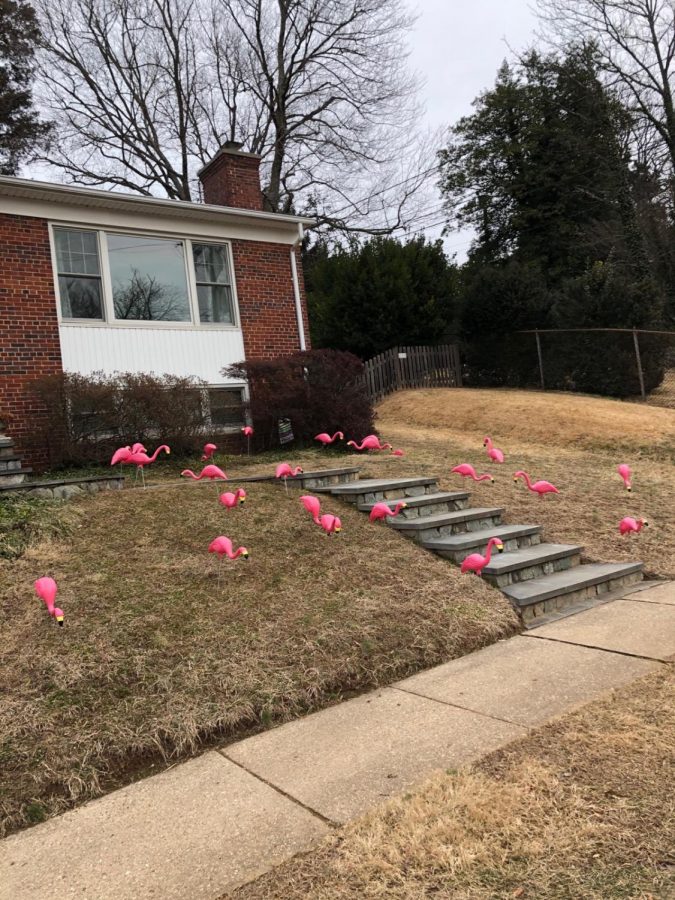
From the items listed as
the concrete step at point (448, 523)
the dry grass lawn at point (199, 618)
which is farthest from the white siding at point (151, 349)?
the concrete step at point (448, 523)

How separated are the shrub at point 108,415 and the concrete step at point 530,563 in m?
5.49

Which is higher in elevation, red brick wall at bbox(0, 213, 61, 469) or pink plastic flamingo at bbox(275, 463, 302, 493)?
red brick wall at bbox(0, 213, 61, 469)

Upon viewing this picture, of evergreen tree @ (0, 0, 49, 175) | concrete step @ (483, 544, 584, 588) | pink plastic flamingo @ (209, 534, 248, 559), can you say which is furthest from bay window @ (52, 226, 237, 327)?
evergreen tree @ (0, 0, 49, 175)

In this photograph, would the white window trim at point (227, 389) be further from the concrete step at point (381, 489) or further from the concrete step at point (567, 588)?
the concrete step at point (567, 588)

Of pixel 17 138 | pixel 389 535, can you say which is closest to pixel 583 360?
pixel 389 535

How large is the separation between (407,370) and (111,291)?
1013 cm

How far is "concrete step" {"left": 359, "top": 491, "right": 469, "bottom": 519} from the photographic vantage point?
269 inches

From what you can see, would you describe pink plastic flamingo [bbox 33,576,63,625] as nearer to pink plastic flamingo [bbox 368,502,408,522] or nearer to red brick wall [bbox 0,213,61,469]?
pink plastic flamingo [bbox 368,502,408,522]

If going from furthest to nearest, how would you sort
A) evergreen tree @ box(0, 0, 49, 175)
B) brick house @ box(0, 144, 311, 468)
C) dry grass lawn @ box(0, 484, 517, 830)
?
1. evergreen tree @ box(0, 0, 49, 175)
2. brick house @ box(0, 144, 311, 468)
3. dry grass lawn @ box(0, 484, 517, 830)

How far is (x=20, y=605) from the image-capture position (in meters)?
4.39

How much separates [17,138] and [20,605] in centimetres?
2542

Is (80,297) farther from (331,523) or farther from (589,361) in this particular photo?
(589,361)

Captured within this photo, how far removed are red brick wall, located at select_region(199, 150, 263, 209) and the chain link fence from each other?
913 cm

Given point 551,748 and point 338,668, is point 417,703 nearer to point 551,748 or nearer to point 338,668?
point 338,668
